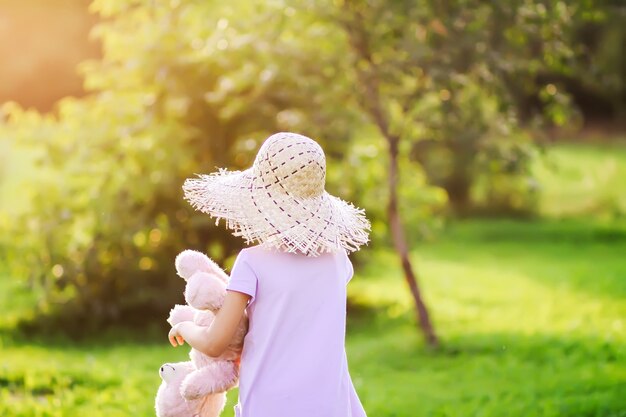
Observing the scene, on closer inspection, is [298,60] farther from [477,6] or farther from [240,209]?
[240,209]

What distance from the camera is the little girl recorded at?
2.97 m

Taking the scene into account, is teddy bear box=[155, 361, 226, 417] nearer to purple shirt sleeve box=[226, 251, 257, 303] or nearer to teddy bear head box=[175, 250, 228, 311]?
teddy bear head box=[175, 250, 228, 311]

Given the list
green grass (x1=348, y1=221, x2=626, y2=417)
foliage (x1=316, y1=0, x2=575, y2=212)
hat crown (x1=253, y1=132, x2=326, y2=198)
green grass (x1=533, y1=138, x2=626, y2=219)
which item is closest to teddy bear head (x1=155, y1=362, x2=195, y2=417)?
hat crown (x1=253, y1=132, x2=326, y2=198)

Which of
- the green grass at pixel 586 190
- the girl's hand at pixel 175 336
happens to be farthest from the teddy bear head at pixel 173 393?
the green grass at pixel 586 190

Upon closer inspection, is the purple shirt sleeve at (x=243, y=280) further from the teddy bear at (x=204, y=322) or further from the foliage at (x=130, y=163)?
the foliage at (x=130, y=163)

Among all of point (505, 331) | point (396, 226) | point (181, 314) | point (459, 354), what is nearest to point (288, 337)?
point (181, 314)

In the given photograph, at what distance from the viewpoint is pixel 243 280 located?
2.93 metres

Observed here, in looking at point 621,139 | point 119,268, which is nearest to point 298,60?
point 119,268

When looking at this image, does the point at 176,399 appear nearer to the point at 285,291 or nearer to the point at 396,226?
the point at 285,291

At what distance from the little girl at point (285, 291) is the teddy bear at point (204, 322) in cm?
10

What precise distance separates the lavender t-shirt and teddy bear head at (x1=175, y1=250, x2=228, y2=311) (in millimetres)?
159

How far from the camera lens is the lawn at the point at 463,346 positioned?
20.0 feet

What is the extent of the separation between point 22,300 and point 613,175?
47.2ft

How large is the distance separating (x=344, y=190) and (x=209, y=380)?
6719mm
